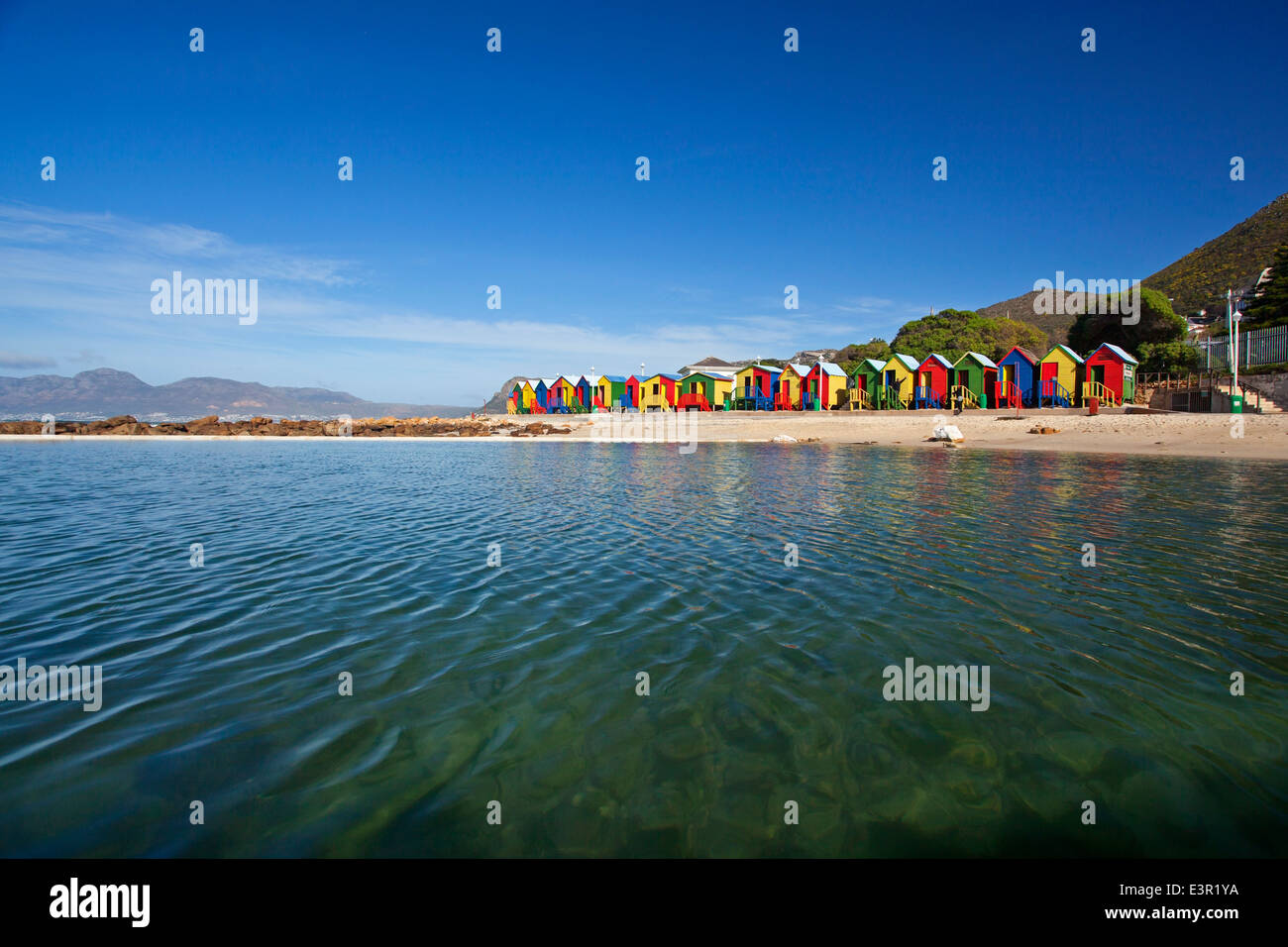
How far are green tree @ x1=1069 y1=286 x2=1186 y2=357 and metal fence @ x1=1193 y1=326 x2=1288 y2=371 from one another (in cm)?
321

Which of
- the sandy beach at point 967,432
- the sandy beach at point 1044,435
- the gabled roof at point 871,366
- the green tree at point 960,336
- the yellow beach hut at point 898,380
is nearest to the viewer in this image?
the sandy beach at point 1044,435

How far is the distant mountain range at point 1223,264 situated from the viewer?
Answer: 3546 inches

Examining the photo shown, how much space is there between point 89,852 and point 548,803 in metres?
3.07

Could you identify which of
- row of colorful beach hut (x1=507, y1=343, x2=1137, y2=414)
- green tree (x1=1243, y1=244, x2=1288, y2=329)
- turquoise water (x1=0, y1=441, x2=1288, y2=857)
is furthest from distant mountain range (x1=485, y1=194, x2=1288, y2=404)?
turquoise water (x1=0, y1=441, x2=1288, y2=857)

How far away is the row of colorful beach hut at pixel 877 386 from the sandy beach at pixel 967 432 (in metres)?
5.41

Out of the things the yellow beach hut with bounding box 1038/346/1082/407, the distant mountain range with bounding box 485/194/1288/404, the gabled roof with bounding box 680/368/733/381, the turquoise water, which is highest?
the distant mountain range with bounding box 485/194/1288/404

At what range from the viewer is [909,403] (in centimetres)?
6188

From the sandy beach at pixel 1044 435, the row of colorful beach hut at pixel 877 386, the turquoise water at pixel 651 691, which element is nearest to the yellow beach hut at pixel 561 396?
the row of colorful beach hut at pixel 877 386

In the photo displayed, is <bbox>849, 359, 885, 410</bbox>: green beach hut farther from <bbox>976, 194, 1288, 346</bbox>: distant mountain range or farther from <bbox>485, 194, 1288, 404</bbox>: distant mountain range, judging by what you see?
<bbox>976, 194, 1288, 346</bbox>: distant mountain range

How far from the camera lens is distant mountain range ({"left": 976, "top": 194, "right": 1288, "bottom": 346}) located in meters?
90.1

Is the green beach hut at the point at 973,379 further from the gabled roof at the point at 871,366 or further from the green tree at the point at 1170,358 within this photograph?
the green tree at the point at 1170,358

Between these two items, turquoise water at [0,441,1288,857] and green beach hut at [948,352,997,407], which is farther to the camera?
green beach hut at [948,352,997,407]
